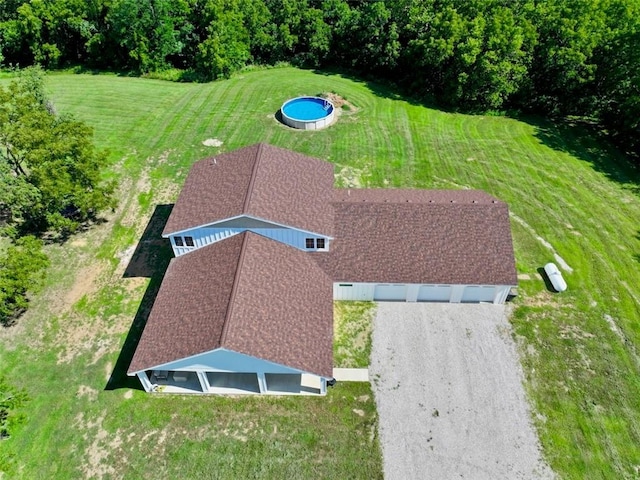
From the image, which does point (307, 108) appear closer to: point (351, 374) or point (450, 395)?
point (351, 374)

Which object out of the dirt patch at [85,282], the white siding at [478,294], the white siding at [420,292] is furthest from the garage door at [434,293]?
the dirt patch at [85,282]

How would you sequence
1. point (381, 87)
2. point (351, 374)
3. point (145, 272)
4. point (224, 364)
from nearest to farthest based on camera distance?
point (224, 364), point (351, 374), point (145, 272), point (381, 87)

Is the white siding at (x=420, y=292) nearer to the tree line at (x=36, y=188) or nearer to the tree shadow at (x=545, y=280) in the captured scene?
the tree shadow at (x=545, y=280)

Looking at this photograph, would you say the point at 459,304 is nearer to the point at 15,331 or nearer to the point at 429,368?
the point at 429,368

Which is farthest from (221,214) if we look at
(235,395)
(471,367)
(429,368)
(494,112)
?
(494,112)

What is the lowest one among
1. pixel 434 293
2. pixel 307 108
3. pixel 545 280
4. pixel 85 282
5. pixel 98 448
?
pixel 98 448

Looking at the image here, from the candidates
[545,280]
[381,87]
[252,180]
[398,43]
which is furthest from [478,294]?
[398,43]
